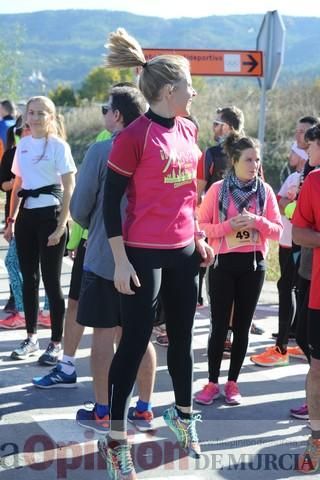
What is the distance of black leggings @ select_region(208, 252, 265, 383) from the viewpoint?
19.5 ft

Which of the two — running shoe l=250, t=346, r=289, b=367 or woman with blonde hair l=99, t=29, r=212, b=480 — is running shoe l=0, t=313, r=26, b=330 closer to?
running shoe l=250, t=346, r=289, b=367

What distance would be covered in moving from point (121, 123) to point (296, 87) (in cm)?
2599

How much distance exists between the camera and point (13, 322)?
26.0ft

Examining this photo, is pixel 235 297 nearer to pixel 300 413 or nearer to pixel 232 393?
pixel 232 393

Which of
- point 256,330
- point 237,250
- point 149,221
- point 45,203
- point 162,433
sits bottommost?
point 256,330

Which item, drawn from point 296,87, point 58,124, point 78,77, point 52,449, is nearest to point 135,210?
point 52,449

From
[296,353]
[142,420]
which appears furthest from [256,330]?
[142,420]

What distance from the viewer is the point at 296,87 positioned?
99.3 ft

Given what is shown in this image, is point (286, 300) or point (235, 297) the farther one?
point (286, 300)

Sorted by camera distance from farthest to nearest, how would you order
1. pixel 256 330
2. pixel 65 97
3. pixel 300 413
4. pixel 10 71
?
pixel 65 97 → pixel 10 71 → pixel 256 330 → pixel 300 413

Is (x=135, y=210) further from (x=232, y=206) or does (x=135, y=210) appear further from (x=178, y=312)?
(x=232, y=206)

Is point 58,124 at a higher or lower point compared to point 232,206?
higher

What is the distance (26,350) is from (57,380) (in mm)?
833

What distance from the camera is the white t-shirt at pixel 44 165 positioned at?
6.68 meters
